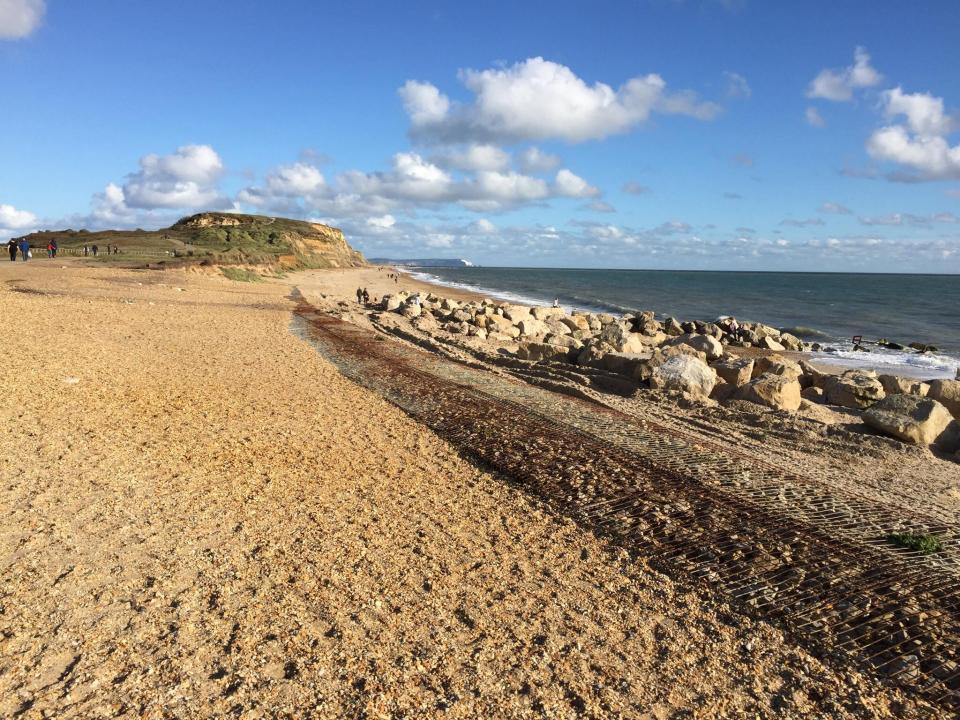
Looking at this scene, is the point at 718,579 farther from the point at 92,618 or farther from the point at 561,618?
the point at 92,618

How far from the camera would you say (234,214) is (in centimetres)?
8562

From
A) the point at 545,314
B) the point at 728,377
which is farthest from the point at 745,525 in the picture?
the point at 545,314

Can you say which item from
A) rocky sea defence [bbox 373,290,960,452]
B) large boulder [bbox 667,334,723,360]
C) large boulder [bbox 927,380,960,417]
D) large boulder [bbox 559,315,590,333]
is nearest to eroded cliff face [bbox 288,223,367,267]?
large boulder [bbox 559,315,590,333]

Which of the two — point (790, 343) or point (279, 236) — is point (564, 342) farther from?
point (279, 236)

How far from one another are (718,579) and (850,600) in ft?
2.78

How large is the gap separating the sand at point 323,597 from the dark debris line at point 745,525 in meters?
0.30

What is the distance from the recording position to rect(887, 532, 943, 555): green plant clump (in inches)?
188

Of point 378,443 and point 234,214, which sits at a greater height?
point 234,214

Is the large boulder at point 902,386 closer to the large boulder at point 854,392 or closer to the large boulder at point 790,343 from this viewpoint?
the large boulder at point 854,392

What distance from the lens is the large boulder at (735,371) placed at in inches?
466

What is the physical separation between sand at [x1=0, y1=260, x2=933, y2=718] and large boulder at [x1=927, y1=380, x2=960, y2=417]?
906cm

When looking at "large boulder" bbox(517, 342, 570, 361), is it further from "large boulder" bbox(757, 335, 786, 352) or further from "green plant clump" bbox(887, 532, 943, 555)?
"large boulder" bbox(757, 335, 786, 352)

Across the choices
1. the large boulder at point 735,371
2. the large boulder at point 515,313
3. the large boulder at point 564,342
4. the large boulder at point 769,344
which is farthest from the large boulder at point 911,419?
the large boulder at point 769,344

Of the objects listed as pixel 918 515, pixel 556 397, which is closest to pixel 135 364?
pixel 556 397
